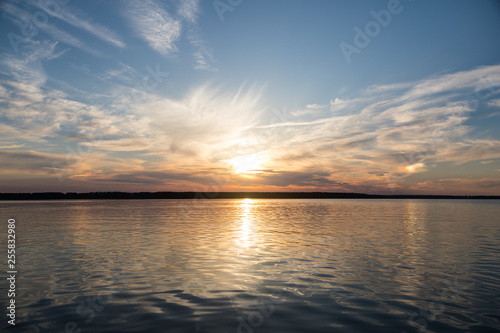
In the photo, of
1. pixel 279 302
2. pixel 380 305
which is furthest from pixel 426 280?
pixel 279 302

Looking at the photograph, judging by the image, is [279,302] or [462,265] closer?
[279,302]

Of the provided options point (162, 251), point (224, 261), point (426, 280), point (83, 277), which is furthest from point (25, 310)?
point (426, 280)

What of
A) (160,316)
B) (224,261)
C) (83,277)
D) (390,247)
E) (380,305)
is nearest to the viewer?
(160,316)

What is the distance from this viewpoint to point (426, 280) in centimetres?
1645

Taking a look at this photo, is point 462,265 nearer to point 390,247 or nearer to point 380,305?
point 390,247

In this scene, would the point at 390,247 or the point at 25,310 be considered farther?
the point at 390,247

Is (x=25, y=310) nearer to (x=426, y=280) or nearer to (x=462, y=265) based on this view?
(x=426, y=280)

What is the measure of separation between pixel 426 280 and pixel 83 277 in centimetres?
1793

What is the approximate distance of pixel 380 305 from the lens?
12.8 metres

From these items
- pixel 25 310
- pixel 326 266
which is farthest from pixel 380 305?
pixel 25 310

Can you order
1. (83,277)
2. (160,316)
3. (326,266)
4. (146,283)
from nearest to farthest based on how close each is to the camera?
1. (160,316)
2. (146,283)
3. (83,277)
4. (326,266)

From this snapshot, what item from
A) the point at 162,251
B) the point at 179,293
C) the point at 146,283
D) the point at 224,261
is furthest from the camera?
the point at 162,251

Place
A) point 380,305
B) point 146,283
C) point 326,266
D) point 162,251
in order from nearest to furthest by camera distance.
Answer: point 380,305 → point 146,283 → point 326,266 → point 162,251

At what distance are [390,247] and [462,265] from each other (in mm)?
7053
